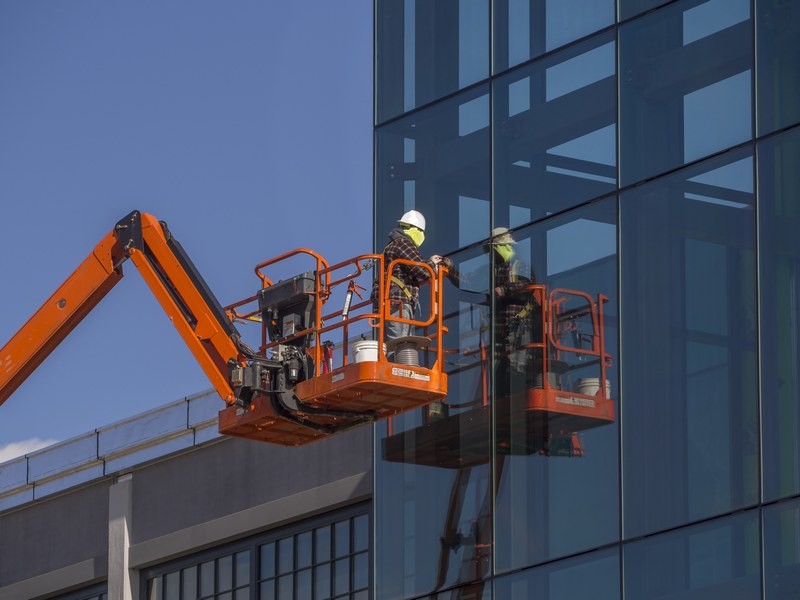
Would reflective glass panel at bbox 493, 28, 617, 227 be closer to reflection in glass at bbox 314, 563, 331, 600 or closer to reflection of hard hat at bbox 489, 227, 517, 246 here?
reflection of hard hat at bbox 489, 227, 517, 246

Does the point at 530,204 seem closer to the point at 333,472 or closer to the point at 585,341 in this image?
the point at 585,341

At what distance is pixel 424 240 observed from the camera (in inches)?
975

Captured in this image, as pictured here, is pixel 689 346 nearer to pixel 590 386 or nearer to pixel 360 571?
pixel 590 386

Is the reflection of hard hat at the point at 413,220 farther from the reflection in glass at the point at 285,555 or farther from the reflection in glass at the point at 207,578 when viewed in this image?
the reflection in glass at the point at 207,578

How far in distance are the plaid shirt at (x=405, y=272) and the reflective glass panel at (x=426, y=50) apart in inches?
101

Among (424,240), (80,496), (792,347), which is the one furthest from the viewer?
(80,496)

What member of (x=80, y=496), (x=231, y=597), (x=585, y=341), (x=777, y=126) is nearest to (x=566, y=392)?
(x=585, y=341)

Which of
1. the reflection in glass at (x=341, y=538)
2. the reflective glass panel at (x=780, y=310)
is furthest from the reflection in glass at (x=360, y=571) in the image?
the reflective glass panel at (x=780, y=310)

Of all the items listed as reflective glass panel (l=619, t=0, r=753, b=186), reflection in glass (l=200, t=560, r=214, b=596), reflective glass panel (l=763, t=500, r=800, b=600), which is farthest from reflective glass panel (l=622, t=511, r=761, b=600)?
reflection in glass (l=200, t=560, r=214, b=596)

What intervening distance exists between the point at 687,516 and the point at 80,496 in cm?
1768

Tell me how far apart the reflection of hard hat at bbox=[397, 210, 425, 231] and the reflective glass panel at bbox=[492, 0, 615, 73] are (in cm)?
209

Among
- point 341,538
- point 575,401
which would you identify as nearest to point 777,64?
point 575,401

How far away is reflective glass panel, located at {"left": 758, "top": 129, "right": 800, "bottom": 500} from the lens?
760 inches

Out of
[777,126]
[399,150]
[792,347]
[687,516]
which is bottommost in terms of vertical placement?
[687,516]
